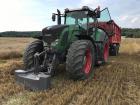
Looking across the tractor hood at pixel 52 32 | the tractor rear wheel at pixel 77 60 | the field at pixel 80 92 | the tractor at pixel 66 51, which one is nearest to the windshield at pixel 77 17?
the tractor at pixel 66 51

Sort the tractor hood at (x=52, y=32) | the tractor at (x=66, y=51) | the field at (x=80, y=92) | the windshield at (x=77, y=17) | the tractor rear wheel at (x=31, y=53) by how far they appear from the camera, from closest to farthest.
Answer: the field at (x=80, y=92) < the tractor at (x=66, y=51) < the tractor hood at (x=52, y=32) < the tractor rear wheel at (x=31, y=53) < the windshield at (x=77, y=17)

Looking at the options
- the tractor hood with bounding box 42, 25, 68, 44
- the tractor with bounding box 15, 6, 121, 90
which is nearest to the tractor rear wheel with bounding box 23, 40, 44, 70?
the tractor with bounding box 15, 6, 121, 90

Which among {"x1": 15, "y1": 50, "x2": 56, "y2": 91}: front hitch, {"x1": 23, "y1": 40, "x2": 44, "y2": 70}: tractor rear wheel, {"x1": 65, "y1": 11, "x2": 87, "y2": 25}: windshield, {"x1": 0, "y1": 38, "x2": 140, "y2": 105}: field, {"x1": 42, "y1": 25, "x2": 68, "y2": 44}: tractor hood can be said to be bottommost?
{"x1": 0, "y1": 38, "x2": 140, "y2": 105}: field

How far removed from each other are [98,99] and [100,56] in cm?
453

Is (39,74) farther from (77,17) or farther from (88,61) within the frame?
(77,17)

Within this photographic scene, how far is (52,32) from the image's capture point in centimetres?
911

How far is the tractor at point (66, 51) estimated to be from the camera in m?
8.11

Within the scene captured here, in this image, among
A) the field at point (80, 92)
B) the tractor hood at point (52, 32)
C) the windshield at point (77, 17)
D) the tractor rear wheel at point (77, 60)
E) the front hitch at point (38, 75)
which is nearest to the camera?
the field at point (80, 92)

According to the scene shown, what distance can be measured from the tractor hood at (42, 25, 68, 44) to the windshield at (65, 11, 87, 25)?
1305mm

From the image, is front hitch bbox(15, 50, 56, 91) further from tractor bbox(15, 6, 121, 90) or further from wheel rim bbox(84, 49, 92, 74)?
wheel rim bbox(84, 49, 92, 74)

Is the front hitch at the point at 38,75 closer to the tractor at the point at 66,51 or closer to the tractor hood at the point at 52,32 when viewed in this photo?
the tractor at the point at 66,51

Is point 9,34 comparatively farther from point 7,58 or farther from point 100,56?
point 100,56

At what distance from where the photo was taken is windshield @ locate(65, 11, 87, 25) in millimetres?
10391

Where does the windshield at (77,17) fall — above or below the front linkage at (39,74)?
above
